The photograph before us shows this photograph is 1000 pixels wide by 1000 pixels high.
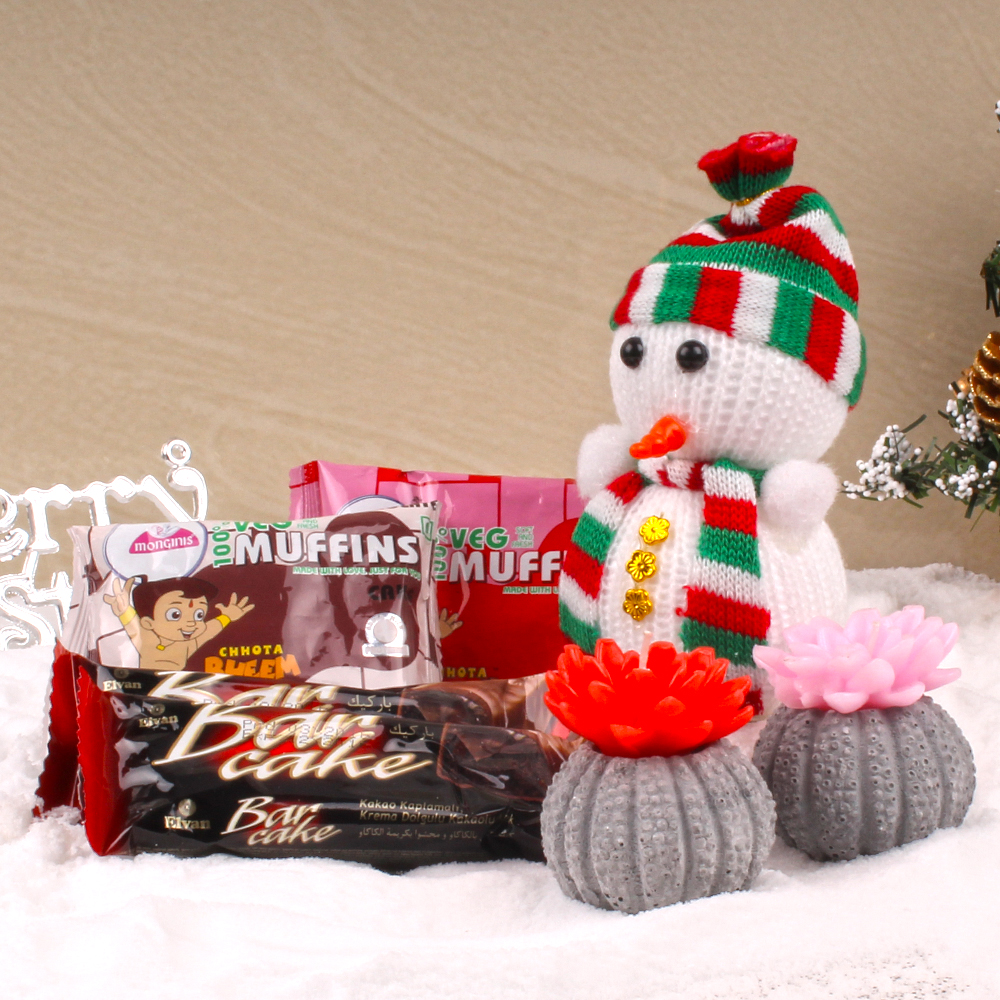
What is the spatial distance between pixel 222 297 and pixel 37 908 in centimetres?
83

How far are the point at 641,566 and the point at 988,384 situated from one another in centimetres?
45

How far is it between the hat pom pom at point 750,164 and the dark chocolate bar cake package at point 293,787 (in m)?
0.40

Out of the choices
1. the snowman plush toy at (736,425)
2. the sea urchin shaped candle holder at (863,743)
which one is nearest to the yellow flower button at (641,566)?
the snowman plush toy at (736,425)

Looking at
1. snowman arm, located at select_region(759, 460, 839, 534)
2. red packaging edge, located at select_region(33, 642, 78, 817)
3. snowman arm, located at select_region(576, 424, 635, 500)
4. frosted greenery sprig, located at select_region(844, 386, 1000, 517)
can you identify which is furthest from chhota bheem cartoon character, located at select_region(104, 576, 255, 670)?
frosted greenery sprig, located at select_region(844, 386, 1000, 517)

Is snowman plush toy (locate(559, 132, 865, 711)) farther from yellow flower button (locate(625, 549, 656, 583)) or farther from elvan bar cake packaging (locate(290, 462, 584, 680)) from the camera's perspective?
elvan bar cake packaging (locate(290, 462, 584, 680))

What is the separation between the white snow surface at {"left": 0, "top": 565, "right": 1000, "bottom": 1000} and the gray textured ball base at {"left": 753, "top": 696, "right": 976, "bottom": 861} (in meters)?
0.01

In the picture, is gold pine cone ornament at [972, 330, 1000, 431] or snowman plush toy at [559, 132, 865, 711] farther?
gold pine cone ornament at [972, 330, 1000, 431]

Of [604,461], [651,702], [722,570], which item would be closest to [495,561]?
[604,461]

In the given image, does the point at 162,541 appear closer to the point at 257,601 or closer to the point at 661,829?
the point at 257,601

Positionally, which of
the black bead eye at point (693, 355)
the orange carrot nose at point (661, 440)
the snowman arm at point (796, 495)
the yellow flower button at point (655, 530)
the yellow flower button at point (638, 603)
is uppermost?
the black bead eye at point (693, 355)

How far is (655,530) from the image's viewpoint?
60 centimetres

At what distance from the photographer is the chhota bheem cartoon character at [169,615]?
71 centimetres

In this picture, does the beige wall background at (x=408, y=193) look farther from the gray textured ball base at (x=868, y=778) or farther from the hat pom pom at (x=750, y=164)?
the gray textured ball base at (x=868, y=778)

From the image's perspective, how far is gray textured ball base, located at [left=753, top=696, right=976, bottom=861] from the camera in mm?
466
